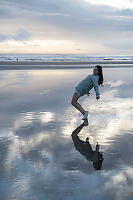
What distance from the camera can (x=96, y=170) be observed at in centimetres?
473

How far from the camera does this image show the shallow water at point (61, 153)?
4020 mm

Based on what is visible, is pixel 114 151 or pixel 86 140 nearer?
pixel 114 151

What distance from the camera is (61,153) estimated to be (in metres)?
5.57

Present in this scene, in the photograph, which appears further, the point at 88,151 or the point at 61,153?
the point at 88,151

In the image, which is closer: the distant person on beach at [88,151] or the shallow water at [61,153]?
the shallow water at [61,153]

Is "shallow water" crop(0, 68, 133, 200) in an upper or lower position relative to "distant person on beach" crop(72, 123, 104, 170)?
upper

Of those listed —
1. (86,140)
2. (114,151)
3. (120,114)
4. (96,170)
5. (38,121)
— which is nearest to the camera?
(96,170)

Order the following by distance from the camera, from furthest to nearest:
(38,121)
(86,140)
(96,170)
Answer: (38,121), (86,140), (96,170)

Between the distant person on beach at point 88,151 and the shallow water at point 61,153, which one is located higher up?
the shallow water at point 61,153

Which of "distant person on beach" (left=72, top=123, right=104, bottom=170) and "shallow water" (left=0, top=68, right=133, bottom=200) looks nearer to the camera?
"shallow water" (left=0, top=68, right=133, bottom=200)

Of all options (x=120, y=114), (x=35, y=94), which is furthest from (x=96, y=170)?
(x=35, y=94)

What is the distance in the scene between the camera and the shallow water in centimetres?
402

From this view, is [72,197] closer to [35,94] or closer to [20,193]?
[20,193]

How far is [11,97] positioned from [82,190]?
9370 millimetres
